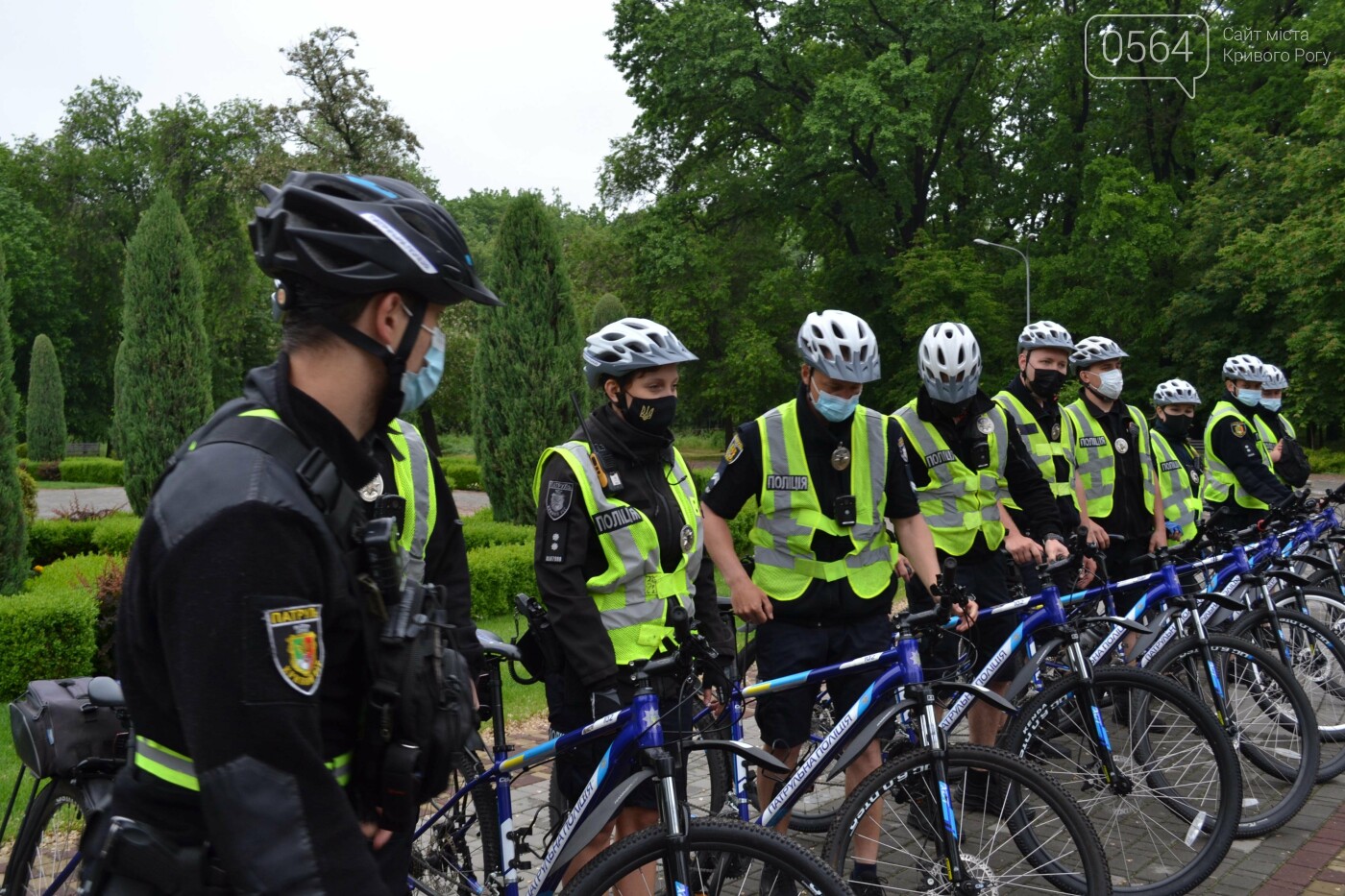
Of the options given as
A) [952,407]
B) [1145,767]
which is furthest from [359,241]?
[952,407]

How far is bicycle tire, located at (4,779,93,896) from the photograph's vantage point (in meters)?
3.36

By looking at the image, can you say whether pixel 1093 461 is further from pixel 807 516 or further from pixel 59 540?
pixel 59 540

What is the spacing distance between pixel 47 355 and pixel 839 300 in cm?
2732

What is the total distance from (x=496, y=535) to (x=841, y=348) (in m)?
8.34

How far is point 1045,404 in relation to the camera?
7012mm

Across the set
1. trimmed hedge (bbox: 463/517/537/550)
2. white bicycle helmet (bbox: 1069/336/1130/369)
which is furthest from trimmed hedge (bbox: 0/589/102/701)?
white bicycle helmet (bbox: 1069/336/1130/369)

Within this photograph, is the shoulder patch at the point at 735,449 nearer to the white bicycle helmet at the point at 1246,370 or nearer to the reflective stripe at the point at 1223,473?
the reflective stripe at the point at 1223,473

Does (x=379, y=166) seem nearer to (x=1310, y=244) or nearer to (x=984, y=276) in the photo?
(x=984, y=276)

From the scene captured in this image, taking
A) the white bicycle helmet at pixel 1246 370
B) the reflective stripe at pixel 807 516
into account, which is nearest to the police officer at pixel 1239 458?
the white bicycle helmet at pixel 1246 370

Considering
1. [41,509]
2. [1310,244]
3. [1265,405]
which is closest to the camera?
[1265,405]

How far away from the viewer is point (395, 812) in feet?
5.83

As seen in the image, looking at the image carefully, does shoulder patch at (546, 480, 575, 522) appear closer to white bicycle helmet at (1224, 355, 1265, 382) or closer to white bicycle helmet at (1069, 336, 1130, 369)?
white bicycle helmet at (1069, 336, 1130, 369)

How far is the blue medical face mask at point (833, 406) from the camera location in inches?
188

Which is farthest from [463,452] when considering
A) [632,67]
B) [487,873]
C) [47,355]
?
[487,873]
